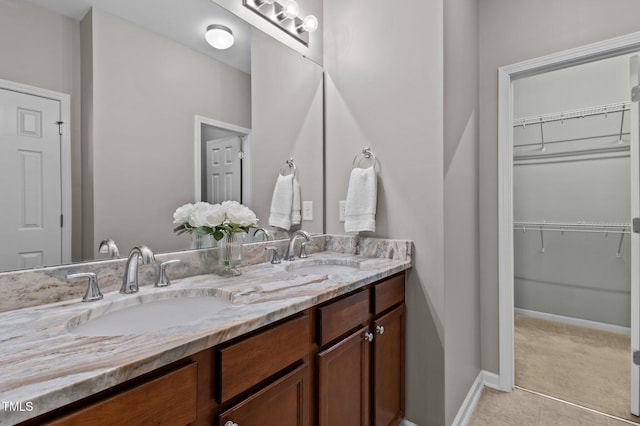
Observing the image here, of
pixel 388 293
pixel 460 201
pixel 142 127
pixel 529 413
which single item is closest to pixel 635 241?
pixel 460 201

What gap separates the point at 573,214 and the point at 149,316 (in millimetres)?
3788

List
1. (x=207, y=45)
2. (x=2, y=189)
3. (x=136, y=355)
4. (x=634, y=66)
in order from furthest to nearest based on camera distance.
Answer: (x=634, y=66) < (x=207, y=45) < (x=2, y=189) < (x=136, y=355)

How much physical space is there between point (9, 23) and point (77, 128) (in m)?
0.31

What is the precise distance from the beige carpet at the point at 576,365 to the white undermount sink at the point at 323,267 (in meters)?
1.55

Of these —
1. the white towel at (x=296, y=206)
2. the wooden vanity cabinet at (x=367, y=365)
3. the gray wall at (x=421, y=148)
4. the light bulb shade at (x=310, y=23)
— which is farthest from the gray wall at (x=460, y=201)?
the white towel at (x=296, y=206)

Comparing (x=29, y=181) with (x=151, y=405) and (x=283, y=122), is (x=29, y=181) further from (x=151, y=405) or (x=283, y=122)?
(x=283, y=122)

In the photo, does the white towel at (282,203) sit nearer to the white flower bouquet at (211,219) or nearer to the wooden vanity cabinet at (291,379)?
the white flower bouquet at (211,219)

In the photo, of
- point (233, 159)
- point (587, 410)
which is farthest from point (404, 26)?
point (587, 410)

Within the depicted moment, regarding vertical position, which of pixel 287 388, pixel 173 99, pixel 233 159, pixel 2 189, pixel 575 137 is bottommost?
pixel 287 388

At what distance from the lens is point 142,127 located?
1.19 metres

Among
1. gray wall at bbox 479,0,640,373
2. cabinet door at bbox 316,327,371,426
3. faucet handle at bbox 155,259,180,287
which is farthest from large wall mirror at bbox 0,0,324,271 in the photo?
gray wall at bbox 479,0,640,373

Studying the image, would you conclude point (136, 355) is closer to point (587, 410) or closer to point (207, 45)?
point (207, 45)

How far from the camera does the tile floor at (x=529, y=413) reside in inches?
69.7

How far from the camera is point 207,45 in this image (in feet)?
4.63
